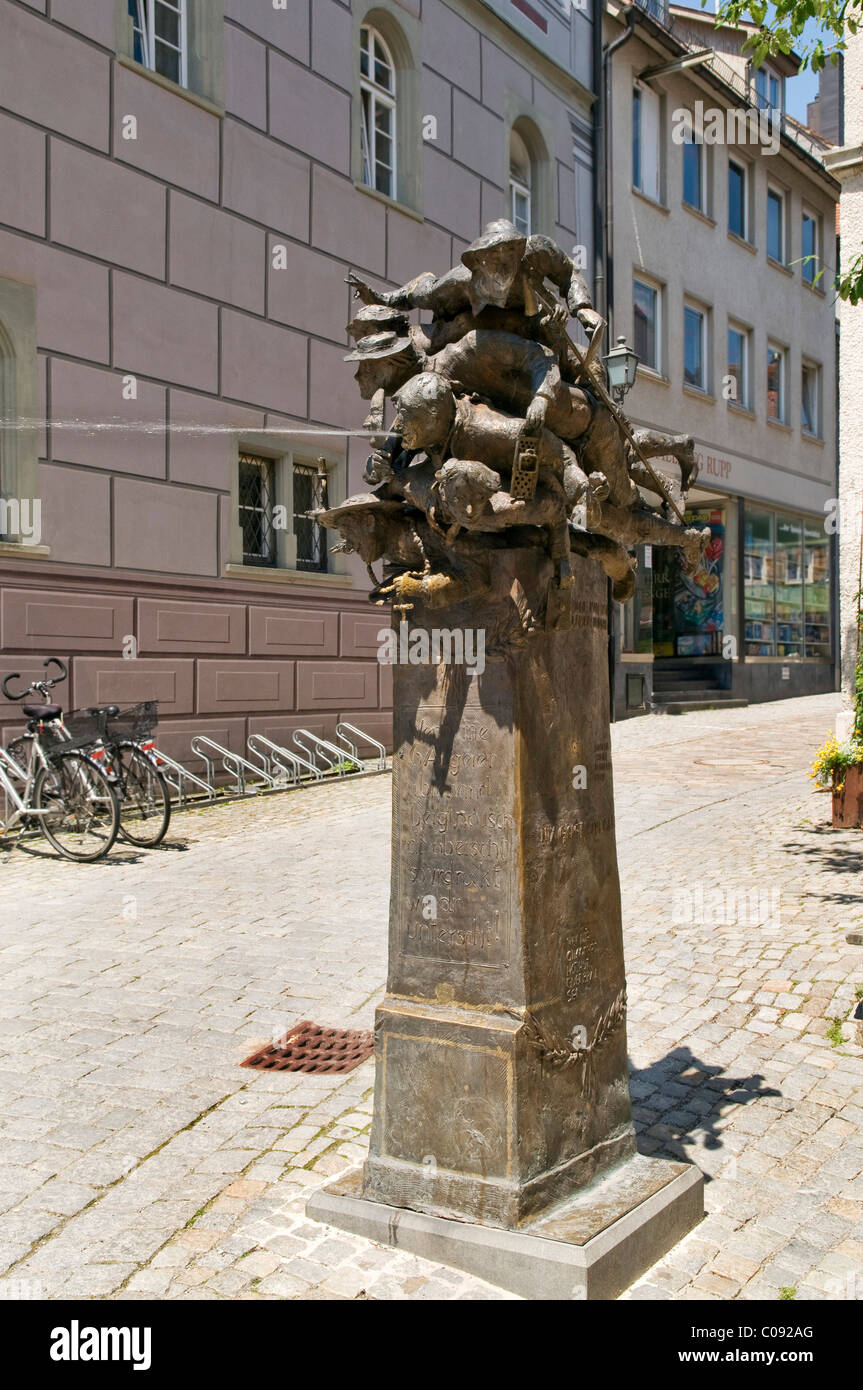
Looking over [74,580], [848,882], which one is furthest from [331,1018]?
[74,580]

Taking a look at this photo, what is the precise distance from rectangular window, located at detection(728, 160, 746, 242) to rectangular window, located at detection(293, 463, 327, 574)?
44.1 feet

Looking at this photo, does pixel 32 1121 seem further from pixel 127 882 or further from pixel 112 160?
pixel 112 160

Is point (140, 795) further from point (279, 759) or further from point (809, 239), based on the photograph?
point (809, 239)

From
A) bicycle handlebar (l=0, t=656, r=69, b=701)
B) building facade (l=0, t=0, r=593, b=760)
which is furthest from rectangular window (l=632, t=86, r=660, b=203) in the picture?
bicycle handlebar (l=0, t=656, r=69, b=701)

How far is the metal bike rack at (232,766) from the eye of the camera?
40.3ft

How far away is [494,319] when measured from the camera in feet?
12.3

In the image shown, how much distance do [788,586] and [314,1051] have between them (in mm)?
22317

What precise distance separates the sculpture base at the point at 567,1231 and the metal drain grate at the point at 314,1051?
1.23 m

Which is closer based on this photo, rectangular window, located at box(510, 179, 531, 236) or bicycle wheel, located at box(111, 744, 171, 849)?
bicycle wheel, located at box(111, 744, 171, 849)

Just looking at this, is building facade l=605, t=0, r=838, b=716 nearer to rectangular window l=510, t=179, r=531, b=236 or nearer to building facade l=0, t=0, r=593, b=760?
rectangular window l=510, t=179, r=531, b=236

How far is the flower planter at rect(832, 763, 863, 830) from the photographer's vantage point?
32.5ft

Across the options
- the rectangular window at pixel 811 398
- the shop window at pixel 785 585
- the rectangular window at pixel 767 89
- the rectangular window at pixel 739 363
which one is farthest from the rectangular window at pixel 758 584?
the rectangular window at pixel 767 89

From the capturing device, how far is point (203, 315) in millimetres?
12312
